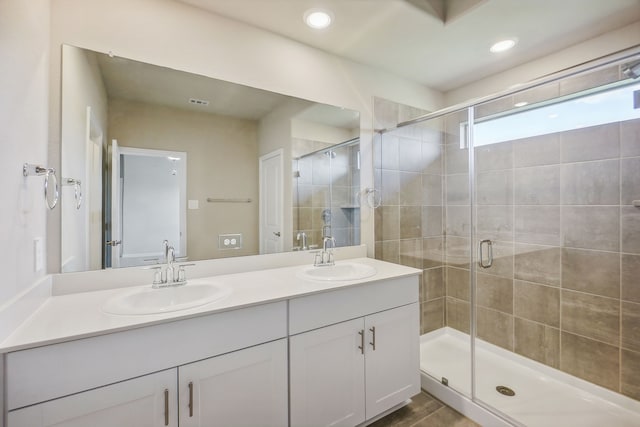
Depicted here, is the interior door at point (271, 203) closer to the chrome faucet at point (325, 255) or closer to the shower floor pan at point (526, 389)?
the chrome faucet at point (325, 255)

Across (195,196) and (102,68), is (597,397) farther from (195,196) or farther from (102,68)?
(102,68)

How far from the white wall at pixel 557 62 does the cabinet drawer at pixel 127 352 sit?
8.42 feet

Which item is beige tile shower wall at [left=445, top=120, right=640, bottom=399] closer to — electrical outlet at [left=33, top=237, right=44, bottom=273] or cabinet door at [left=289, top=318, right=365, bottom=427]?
cabinet door at [left=289, top=318, right=365, bottom=427]

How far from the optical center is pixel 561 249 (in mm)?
2074

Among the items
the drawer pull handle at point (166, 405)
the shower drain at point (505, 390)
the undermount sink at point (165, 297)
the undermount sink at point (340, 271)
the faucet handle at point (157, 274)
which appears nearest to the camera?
the drawer pull handle at point (166, 405)

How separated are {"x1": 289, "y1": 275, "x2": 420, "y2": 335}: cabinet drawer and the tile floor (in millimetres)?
704

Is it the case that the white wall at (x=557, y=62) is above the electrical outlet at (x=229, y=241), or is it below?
above

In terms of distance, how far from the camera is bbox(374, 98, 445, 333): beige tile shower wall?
2.36 m

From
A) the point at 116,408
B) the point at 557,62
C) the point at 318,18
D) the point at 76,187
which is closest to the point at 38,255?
the point at 76,187

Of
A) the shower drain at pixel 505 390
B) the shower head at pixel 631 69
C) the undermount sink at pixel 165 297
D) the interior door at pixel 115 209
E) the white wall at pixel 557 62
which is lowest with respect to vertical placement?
the shower drain at pixel 505 390

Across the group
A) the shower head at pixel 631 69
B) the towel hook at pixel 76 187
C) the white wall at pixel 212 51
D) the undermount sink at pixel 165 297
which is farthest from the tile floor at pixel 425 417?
the shower head at pixel 631 69

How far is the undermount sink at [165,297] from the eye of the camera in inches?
43.7

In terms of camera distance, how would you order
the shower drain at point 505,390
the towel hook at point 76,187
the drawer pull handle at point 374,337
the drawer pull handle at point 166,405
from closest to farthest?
the drawer pull handle at point 166,405, the towel hook at point 76,187, the drawer pull handle at point 374,337, the shower drain at point 505,390

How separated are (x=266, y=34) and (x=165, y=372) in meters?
1.94
